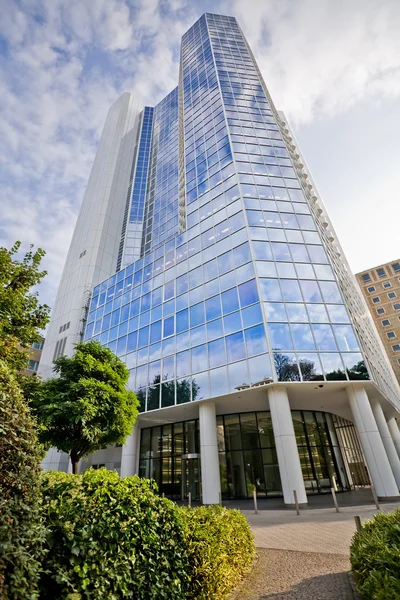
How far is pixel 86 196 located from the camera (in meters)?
51.9

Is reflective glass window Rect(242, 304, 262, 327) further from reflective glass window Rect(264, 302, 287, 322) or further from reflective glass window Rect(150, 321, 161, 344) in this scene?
reflective glass window Rect(150, 321, 161, 344)

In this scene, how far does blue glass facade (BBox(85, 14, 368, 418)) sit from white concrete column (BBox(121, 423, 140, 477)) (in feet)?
11.1

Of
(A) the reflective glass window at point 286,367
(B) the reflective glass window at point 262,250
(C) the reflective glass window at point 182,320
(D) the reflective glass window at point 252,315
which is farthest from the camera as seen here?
(C) the reflective glass window at point 182,320

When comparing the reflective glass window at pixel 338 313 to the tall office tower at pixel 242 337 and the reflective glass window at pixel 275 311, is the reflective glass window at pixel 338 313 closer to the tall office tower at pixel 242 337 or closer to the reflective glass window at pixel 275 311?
the tall office tower at pixel 242 337

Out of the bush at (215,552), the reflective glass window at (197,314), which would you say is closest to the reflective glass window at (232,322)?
the reflective glass window at (197,314)

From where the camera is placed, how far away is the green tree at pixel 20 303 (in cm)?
1082

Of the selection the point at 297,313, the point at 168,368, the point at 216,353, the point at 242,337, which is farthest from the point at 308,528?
the point at 168,368

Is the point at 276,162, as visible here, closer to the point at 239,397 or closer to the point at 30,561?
the point at 239,397

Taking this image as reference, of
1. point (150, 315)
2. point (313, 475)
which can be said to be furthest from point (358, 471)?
point (150, 315)

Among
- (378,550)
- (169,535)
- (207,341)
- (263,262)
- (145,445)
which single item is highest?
(263,262)

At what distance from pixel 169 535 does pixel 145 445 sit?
24090 mm

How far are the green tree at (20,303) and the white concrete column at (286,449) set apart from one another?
498 inches

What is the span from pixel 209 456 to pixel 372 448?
30.2 ft

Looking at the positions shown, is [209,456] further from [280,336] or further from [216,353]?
[280,336]
